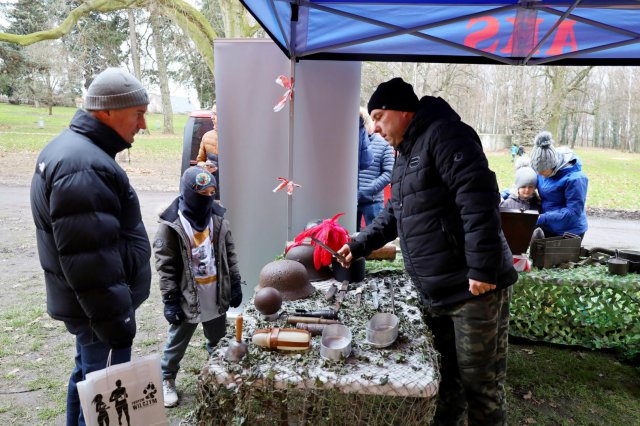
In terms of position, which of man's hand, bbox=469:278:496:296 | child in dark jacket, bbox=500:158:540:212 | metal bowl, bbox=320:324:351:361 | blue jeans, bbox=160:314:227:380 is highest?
child in dark jacket, bbox=500:158:540:212

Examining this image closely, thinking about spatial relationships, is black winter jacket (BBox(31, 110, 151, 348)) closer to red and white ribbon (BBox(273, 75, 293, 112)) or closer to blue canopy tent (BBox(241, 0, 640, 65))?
blue canopy tent (BBox(241, 0, 640, 65))

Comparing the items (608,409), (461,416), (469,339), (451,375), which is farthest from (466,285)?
(608,409)

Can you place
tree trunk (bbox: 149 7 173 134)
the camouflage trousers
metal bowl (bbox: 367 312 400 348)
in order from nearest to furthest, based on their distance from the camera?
metal bowl (bbox: 367 312 400 348)
the camouflage trousers
tree trunk (bbox: 149 7 173 134)

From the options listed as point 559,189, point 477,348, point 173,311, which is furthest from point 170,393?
point 559,189

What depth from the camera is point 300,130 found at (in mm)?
3891

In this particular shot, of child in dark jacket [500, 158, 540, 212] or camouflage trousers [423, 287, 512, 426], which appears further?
child in dark jacket [500, 158, 540, 212]

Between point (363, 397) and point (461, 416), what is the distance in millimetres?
1018

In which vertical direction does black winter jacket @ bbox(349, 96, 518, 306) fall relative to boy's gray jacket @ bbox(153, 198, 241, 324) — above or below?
above

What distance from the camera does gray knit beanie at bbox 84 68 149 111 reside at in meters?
1.89

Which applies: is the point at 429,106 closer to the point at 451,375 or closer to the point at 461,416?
the point at 451,375

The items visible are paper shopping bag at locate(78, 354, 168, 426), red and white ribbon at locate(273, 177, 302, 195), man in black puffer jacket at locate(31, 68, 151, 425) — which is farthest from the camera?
red and white ribbon at locate(273, 177, 302, 195)

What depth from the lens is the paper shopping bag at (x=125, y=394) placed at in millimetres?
1623

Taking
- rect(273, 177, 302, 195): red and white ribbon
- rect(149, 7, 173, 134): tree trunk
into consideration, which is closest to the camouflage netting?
rect(273, 177, 302, 195): red and white ribbon

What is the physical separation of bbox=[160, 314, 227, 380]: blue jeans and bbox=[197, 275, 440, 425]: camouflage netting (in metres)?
1.17
